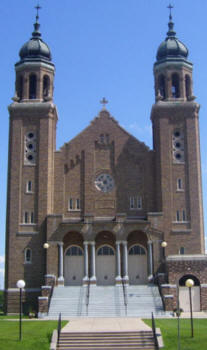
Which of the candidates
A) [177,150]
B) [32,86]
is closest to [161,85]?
[177,150]

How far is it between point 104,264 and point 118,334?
65.9 ft

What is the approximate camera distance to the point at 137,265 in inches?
1795

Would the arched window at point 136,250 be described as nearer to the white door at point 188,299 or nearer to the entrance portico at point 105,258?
the entrance portico at point 105,258

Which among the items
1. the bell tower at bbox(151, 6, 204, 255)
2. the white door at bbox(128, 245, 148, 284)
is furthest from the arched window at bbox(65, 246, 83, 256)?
the bell tower at bbox(151, 6, 204, 255)

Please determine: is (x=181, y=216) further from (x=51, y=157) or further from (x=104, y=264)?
(x=51, y=157)

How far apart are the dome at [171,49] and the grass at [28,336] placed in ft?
94.0

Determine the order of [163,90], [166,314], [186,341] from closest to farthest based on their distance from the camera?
1. [186,341]
2. [166,314]
3. [163,90]

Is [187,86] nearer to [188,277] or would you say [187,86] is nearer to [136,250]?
[136,250]

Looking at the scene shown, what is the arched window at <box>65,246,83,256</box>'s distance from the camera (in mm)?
45625

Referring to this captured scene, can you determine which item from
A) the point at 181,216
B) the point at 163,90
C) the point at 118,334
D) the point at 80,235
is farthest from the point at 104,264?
the point at 118,334

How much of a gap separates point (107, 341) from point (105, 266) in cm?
2072

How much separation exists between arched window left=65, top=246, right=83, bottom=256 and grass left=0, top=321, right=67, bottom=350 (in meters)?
14.1

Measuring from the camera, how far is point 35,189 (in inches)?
1795

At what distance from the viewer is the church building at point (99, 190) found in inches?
1735
